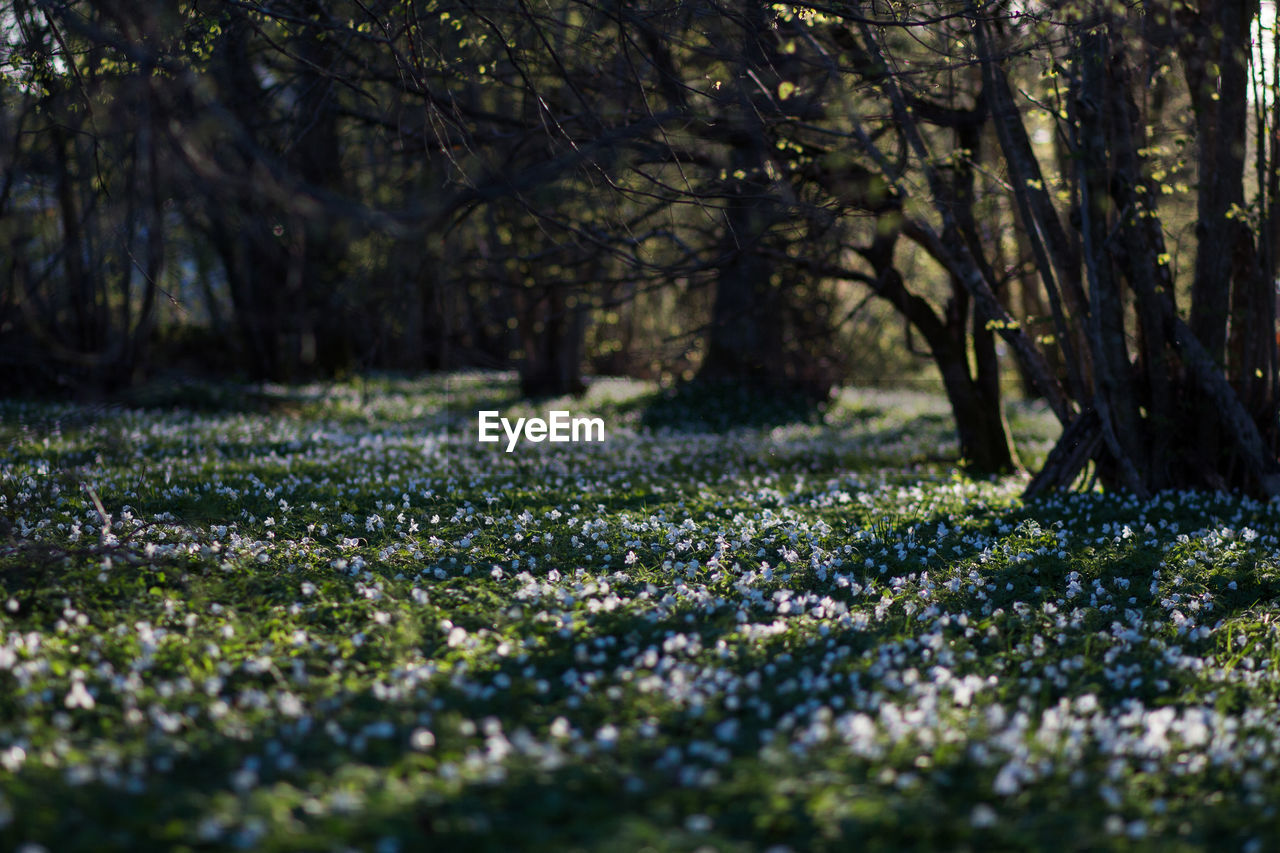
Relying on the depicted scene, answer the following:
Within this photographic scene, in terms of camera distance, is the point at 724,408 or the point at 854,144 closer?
the point at 854,144

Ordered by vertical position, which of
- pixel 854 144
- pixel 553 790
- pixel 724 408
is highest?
pixel 854 144

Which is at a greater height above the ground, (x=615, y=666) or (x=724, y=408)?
(x=724, y=408)

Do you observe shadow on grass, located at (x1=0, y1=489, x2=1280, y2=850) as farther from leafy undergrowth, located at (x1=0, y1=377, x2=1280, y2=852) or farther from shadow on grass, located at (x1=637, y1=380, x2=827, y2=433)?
shadow on grass, located at (x1=637, y1=380, x2=827, y2=433)

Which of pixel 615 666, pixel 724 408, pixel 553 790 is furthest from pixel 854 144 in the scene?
pixel 553 790

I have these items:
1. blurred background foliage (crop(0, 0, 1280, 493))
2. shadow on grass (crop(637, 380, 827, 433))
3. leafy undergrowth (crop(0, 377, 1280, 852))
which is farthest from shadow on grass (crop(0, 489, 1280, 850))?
shadow on grass (crop(637, 380, 827, 433))

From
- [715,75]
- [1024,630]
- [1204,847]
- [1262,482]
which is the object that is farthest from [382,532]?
[1262,482]

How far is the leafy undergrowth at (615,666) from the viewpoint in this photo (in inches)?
138

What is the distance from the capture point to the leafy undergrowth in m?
3.50

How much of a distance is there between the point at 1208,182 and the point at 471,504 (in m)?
8.88

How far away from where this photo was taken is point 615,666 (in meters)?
5.04

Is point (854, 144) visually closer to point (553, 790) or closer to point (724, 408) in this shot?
point (724, 408)

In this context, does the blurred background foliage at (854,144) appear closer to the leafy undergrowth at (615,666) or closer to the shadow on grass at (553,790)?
the leafy undergrowth at (615,666)

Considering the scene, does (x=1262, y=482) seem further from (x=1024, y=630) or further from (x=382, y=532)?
(x=382, y=532)

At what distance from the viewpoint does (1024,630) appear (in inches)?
239
